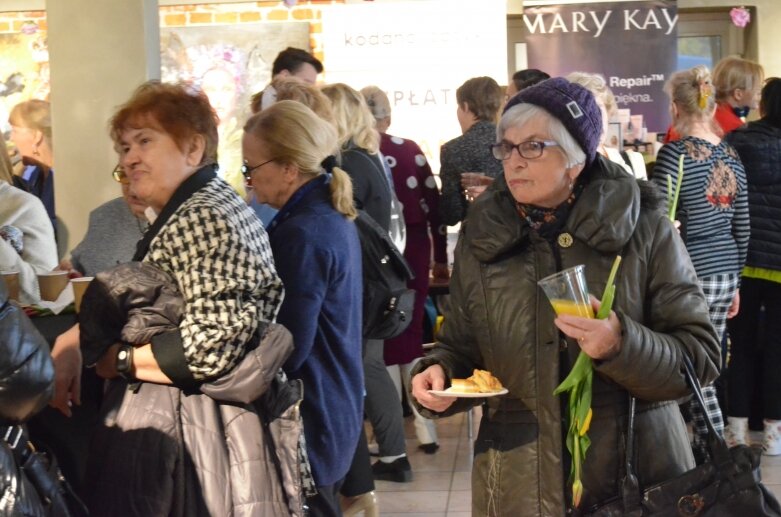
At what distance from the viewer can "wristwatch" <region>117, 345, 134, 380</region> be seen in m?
2.76

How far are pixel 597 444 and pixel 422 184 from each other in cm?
429

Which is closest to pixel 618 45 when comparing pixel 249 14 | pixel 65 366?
pixel 249 14

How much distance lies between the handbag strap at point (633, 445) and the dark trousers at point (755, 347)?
3.79m

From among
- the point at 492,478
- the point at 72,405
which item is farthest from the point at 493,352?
the point at 72,405

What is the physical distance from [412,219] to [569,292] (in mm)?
4308

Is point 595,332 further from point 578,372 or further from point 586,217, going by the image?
point 586,217

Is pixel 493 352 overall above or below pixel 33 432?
above

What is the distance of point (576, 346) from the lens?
2.54 metres

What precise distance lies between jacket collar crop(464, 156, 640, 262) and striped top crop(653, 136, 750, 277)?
264cm

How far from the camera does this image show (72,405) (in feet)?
10.1

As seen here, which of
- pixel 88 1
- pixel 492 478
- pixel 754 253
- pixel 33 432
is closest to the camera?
pixel 492 478

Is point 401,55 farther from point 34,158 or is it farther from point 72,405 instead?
point 72,405

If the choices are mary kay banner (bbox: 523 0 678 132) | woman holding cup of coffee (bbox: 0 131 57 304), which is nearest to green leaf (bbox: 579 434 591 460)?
woman holding cup of coffee (bbox: 0 131 57 304)

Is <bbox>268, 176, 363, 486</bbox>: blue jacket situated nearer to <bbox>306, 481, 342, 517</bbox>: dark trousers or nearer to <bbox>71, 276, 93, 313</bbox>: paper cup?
<bbox>306, 481, 342, 517</bbox>: dark trousers
